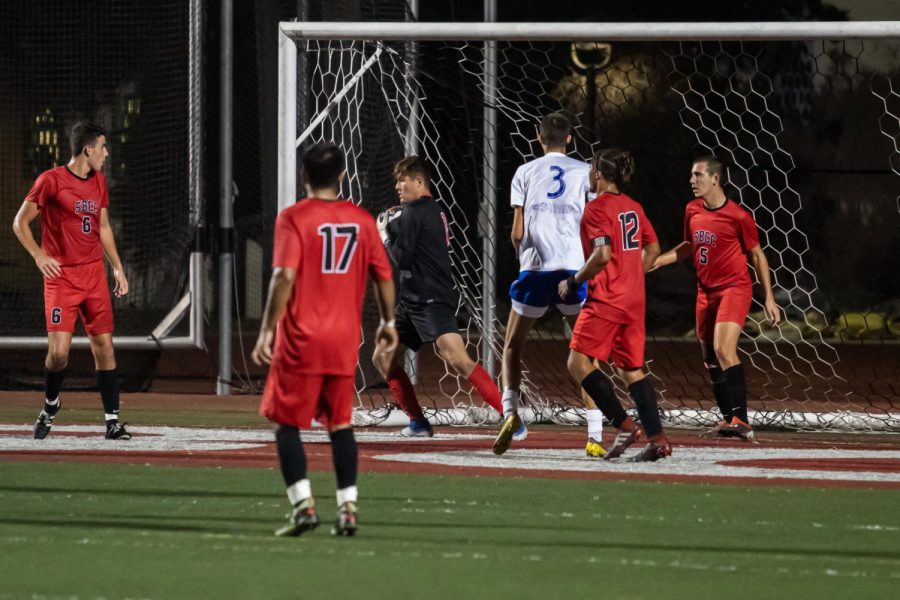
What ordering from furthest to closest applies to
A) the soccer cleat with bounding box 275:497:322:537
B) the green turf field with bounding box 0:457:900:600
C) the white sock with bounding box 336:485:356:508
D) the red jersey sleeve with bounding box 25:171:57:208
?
the red jersey sleeve with bounding box 25:171:57:208 < the white sock with bounding box 336:485:356:508 < the soccer cleat with bounding box 275:497:322:537 < the green turf field with bounding box 0:457:900:600

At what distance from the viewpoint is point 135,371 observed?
17.2m

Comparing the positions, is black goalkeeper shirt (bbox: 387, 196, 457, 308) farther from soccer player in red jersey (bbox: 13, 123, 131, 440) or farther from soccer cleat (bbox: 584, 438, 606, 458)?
soccer player in red jersey (bbox: 13, 123, 131, 440)

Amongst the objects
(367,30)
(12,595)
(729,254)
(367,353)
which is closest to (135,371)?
(367,353)

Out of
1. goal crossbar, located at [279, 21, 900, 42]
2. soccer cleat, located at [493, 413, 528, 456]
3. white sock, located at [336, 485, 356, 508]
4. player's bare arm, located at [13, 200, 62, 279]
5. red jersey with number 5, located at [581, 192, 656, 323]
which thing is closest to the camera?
white sock, located at [336, 485, 356, 508]

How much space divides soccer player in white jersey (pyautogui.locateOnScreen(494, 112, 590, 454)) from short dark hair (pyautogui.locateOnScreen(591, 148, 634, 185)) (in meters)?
0.94

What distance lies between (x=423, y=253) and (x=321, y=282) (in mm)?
4548

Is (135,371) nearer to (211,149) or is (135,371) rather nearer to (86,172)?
(211,149)

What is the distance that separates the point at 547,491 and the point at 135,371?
33.2 ft

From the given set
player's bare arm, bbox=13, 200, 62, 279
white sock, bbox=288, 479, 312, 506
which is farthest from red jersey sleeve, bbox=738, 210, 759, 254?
white sock, bbox=288, 479, 312, 506

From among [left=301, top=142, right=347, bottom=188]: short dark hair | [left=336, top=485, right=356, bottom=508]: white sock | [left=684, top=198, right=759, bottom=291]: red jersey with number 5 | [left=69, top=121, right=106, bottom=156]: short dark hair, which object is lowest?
[left=336, top=485, right=356, bottom=508]: white sock

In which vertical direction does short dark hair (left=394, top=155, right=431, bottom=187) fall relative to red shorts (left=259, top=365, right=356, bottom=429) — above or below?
above

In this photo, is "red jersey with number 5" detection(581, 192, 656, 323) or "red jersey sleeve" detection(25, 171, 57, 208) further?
"red jersey sleeve" detection(25, 171, 57, 208)

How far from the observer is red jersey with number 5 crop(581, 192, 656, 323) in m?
8.98

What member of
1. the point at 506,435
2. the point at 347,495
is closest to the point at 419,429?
the point at 506,435
